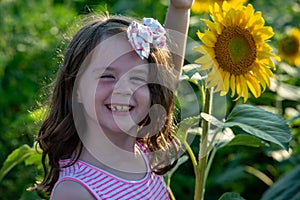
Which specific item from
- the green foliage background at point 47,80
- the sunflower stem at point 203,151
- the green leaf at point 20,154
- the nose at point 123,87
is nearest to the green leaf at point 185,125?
the sunflower stem at point 203,151

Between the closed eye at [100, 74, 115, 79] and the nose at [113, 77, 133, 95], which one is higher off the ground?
the closed eye at [100, 74, 115, 79]

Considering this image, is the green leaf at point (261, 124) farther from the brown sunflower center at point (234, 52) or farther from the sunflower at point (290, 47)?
the sunflower at point (290, 47)

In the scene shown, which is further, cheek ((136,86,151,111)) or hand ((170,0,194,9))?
hand ((170,0,194,9))

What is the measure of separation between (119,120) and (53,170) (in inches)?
9.2

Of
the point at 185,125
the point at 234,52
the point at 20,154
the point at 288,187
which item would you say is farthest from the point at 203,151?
the point at 288,187

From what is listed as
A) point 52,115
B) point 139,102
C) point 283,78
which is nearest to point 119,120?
point 139,102

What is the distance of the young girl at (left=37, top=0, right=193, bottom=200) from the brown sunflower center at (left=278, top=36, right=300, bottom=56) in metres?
1.68

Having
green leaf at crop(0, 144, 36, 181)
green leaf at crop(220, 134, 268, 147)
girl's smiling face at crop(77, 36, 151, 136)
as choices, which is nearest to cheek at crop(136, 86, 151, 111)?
girl's smiling face at crop(77, 36, 151, 136)

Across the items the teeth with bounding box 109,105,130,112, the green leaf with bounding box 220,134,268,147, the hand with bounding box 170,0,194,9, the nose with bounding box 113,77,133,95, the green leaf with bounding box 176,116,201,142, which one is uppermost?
the hand with bounding box 170,0,194,9

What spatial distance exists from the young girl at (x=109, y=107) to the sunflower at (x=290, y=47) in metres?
1.68

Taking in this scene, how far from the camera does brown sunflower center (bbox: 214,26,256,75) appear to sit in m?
2.00

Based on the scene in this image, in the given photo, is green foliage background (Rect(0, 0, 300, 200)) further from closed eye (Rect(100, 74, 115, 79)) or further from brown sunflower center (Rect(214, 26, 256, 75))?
closed eye (Rect(100, 74, 115, 79))

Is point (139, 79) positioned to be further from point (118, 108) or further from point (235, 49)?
point (235, 49)

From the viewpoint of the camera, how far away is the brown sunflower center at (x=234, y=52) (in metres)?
2.00
